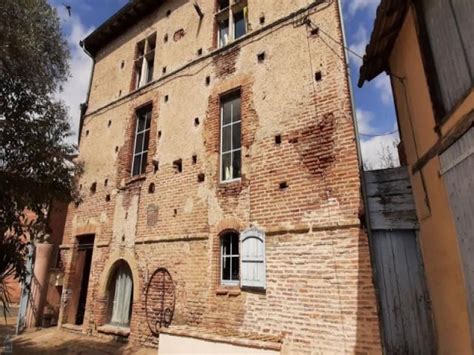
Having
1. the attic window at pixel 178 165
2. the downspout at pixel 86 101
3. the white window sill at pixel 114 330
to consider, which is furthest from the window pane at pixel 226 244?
the downspout at pixel 86 101

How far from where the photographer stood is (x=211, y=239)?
654 cm

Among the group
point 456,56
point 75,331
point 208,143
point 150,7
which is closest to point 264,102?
point 208,143

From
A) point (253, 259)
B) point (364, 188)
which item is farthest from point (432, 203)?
point (253, 259)

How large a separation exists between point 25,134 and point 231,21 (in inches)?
235

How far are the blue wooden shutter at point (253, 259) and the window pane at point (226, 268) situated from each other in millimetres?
539

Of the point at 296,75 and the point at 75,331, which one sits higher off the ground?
the point at 296,75

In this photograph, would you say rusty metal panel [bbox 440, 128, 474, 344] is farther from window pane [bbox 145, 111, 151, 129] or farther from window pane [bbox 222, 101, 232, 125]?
window pane [bbox 145, 111, 151, 129]

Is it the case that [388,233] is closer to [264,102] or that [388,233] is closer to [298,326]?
[298,326]

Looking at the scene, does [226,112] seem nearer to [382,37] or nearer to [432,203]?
[382,37]

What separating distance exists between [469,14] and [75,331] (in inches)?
415

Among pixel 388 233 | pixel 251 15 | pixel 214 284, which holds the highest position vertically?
pixel 251 15

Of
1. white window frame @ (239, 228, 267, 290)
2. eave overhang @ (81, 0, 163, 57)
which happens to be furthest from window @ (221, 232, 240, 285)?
eave overhang @ (81, 0, 163, 57)

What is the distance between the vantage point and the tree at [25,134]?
5246 mm

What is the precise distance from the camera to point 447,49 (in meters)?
3.29
